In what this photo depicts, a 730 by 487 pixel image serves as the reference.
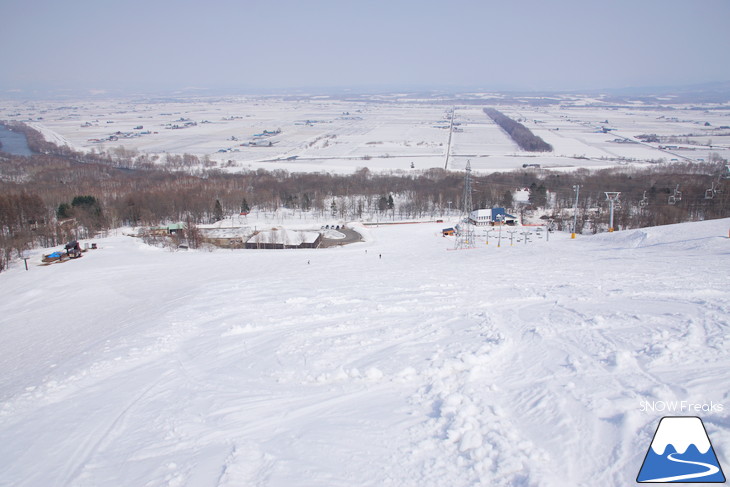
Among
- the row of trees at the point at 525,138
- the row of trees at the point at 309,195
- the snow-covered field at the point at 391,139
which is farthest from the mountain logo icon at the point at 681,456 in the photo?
the row of trees at the point at 525,138

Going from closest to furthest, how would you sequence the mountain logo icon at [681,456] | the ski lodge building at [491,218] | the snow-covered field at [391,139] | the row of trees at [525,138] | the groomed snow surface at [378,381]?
the mountain logo icon at [681,456] → the groomed snow surface at [378,381] → the ski lodge building at [491,218] → the snow-covered field at [391,139] → the row of trees at [525,138]

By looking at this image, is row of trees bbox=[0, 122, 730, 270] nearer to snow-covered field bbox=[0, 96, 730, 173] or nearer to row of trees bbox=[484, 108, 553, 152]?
snow-covered field bbox=[0, 96, 730, 173]

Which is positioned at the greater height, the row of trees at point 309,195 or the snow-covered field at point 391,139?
the snow-covered field at point 391,139

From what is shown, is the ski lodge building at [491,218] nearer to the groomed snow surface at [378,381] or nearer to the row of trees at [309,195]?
the row of trees at [309,195]

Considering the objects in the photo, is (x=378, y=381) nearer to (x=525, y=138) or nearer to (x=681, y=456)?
A: (x=681, y=456)

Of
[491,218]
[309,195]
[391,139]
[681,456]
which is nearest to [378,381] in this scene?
[681,456]

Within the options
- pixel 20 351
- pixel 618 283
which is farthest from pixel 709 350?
pixel 20 351

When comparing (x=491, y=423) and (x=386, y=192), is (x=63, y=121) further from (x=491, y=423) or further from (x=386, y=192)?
(x=491, y=423)
